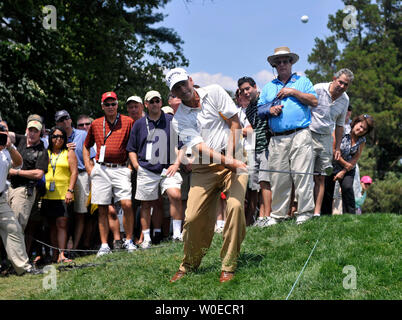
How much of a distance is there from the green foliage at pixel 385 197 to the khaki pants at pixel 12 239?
96.4ft

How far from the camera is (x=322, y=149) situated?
823 cm

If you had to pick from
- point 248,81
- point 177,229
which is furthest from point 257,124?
point 177,229

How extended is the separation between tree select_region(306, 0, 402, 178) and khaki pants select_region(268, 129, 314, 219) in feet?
98.3

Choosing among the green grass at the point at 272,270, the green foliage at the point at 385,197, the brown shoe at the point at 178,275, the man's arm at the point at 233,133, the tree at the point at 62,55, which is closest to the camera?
the green grass at the point at 272,270

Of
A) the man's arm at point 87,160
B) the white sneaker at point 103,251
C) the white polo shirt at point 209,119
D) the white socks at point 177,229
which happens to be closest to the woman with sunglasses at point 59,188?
the man's arm at point 87,160

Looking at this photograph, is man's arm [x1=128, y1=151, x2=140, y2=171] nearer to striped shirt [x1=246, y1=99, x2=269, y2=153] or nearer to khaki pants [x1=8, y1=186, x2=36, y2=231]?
khaki pants [x1=8, y1=186, x2=36, y2=231]

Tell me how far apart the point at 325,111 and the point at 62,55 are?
488 inches

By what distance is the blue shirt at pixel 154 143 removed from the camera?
888 cm

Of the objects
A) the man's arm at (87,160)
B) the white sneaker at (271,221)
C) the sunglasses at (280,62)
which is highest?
the sunglasses at (280,62)

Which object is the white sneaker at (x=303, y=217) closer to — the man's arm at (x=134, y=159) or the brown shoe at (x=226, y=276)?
the brown shoe at (x=226, y=276)

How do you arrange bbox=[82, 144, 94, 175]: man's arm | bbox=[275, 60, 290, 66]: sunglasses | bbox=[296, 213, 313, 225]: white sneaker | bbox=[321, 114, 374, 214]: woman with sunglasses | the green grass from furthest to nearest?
bbox=[82, 144, 94, 175]: man's arm, bbox=[321, 114, 374, 214]: woman with sunglasses, bbox=[275, 60, 290, 66]: sunglasses, bbox=[296, 213, 313, 225]: white sneaker, the green grass

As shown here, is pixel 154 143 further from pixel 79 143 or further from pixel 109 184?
pixel 79 143

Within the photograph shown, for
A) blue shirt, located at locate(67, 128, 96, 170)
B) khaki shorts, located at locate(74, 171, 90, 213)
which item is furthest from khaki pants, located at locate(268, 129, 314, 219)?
blue shirt, located at locate(67, 128, 96, 170)

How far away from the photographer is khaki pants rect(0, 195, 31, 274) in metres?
7.81
